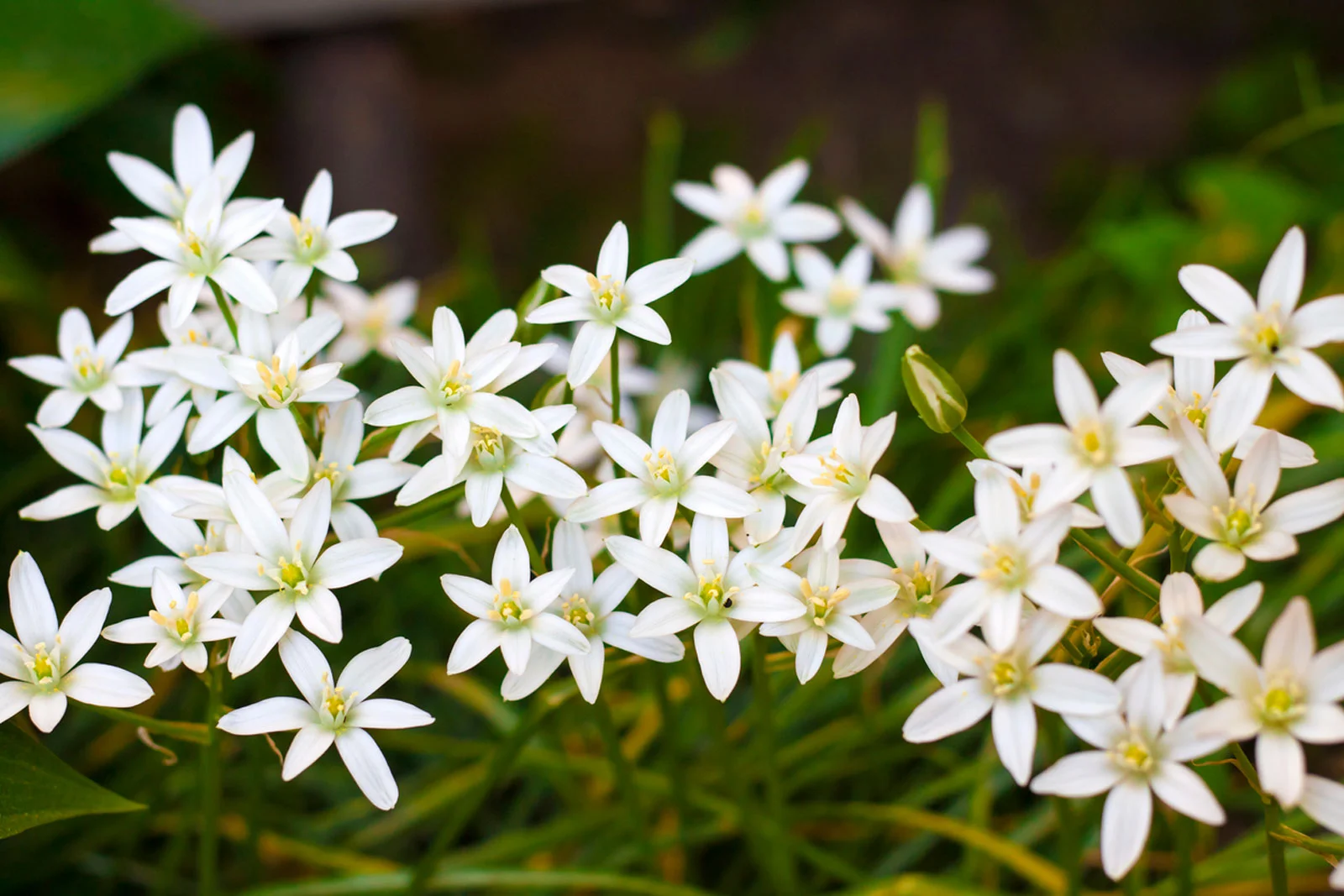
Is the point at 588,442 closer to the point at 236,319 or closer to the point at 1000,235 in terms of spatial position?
the point at 236,319

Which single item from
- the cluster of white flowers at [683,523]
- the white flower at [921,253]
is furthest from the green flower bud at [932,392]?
the white flower at [921,253]

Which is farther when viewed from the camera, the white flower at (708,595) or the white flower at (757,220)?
the white flower at (757,220)

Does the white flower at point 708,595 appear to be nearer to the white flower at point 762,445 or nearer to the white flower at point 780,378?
the white flower at point 762,445

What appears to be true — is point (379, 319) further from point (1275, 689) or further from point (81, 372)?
point (1275, 689)

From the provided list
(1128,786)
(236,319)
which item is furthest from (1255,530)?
(236,319)

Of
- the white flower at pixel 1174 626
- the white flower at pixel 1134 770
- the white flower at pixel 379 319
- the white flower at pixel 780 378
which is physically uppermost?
the white flower at pixel 379 319
